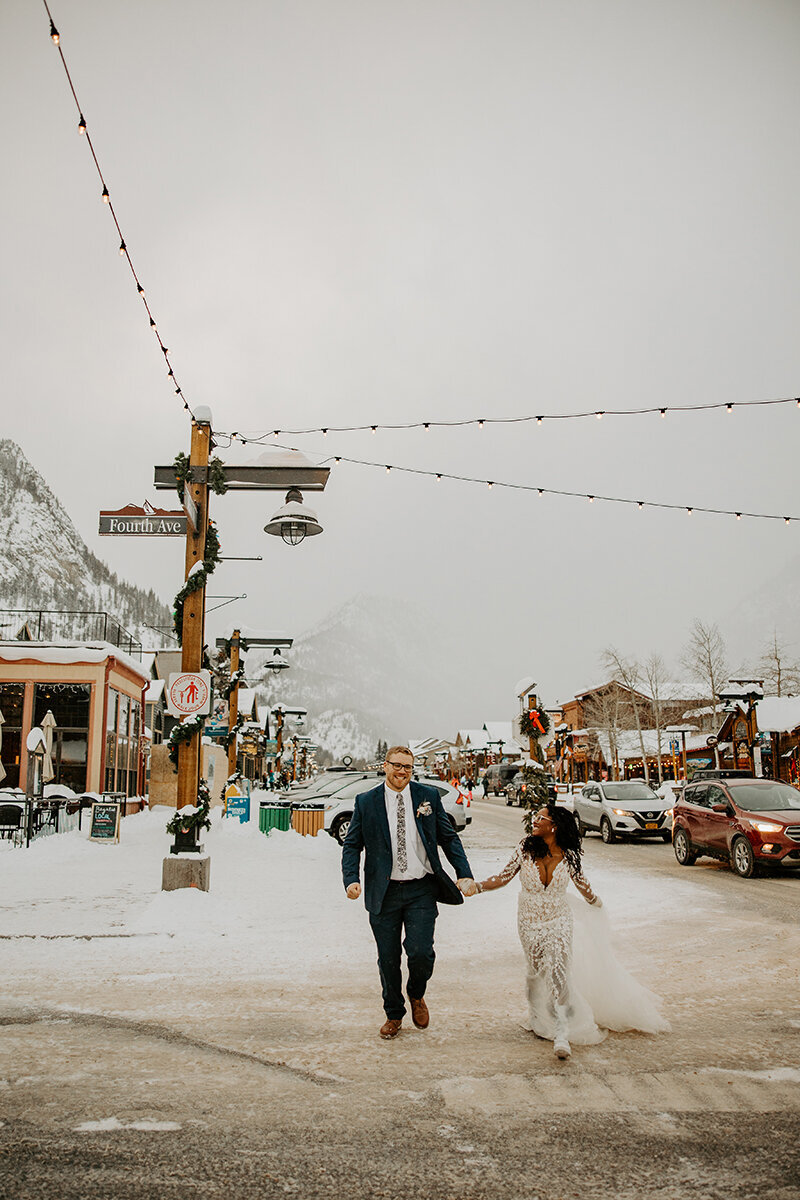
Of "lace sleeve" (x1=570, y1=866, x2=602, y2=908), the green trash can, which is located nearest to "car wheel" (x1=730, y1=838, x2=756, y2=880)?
"lace sleeve" (x1=570, y1=866, x2=602, y2=908)

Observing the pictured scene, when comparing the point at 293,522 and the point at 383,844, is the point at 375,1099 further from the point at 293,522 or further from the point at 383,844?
the point at 293,522

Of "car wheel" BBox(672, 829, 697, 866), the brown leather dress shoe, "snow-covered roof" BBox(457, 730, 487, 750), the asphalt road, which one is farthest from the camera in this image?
"snow-covered roof" BBox(457, 730, 487, 750)

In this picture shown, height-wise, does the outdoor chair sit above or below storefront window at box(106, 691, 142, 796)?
below

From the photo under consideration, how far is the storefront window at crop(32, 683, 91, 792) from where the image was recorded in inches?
973

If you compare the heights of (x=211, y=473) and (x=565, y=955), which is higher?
(x=211, y=473)

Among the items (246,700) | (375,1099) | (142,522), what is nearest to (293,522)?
(142,522)

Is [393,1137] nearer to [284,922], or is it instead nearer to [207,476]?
[284,922]

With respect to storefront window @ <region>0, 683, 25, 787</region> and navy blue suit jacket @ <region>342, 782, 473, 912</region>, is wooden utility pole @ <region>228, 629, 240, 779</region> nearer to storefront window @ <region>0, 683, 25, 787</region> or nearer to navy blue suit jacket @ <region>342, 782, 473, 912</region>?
storefront window @ <region>0, 683, 25, 787</region>

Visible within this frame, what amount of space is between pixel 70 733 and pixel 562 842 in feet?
71.4

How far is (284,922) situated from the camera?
10094mm

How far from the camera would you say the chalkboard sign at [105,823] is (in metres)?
17.8

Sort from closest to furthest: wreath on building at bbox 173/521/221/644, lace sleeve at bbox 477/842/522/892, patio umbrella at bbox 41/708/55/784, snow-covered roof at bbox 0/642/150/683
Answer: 1. lace sleeve at bbox 477/842/522/892
2. wreath on building at bbox 173/521/221/644
3. patio umbrella at bbox 41/708/55/784
4. snow-covered roof at bbox 0/642/150/683

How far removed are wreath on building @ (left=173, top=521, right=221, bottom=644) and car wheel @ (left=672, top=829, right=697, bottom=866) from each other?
10624 mm

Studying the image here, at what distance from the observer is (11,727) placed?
2430 cm
